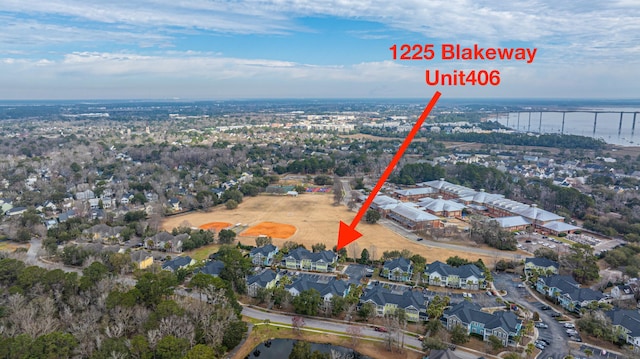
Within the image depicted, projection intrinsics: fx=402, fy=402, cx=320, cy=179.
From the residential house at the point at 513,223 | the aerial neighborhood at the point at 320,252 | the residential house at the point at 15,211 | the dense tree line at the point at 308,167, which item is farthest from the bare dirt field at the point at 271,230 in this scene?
the residential house at the point at 15,211

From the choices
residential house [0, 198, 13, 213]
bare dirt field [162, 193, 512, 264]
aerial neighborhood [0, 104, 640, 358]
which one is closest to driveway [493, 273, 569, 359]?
aerial neighborhood [0, 104, 640, 358]

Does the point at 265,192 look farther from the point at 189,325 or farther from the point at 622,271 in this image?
the point at 622,271

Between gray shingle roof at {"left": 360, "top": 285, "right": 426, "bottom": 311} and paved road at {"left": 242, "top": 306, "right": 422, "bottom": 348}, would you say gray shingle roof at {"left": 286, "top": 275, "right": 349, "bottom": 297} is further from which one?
paved road at {"left": 242, "top": 306, "right": 422, "bottom": 348}

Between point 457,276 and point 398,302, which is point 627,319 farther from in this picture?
point 398,302

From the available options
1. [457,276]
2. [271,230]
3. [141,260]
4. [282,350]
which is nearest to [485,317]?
[457,276]

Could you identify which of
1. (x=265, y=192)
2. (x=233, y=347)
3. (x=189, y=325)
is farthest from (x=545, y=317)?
(x=265, y=192)

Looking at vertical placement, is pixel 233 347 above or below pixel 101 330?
below

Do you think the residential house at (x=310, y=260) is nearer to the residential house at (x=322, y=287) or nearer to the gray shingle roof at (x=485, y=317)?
the residential house at (x=322, y=287)
